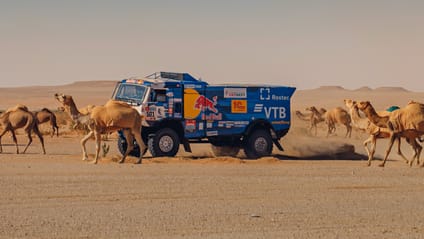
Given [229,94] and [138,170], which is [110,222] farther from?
[229,94]

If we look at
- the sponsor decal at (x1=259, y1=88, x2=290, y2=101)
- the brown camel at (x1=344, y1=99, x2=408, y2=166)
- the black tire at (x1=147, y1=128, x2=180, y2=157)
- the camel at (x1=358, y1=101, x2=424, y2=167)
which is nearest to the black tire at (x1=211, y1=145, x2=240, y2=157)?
the sponsor decal at (x1=259, y1=88, x2=290, y2=101)

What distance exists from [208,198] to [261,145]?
11142mm

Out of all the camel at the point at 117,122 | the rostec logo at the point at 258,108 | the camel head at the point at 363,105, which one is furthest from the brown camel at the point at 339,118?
the camel at the point at 117,122

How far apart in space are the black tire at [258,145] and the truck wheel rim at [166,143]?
267 cm

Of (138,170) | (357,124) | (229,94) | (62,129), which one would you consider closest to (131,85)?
(229,94)

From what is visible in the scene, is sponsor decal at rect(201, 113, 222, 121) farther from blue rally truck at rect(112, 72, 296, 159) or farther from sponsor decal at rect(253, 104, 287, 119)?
sponsor decal at rect(253, 104, 287, 119)

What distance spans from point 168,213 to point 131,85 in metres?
12.4

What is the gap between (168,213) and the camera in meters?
14.9

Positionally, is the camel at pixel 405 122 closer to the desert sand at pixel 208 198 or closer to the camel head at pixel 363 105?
the camel head at pixel 363 105

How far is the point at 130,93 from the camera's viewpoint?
26812 millimetres

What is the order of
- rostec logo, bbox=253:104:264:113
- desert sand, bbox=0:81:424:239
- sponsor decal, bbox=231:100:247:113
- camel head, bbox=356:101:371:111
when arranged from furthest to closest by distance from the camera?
rostec logo, bbox=253:104:264:113, sponsor decal, bbox=231:100:247:113, camel head, bbox=356:101:371:111, desert sand, bbox=0:81:424:239

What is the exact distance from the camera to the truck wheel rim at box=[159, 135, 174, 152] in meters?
26.4

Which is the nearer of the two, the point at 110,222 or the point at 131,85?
the point at 110,222

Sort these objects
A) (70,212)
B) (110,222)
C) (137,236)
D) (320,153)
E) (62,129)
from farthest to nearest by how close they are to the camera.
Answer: (62,129)
(320,153)
(70,212)
(110,222)
(137,236)
